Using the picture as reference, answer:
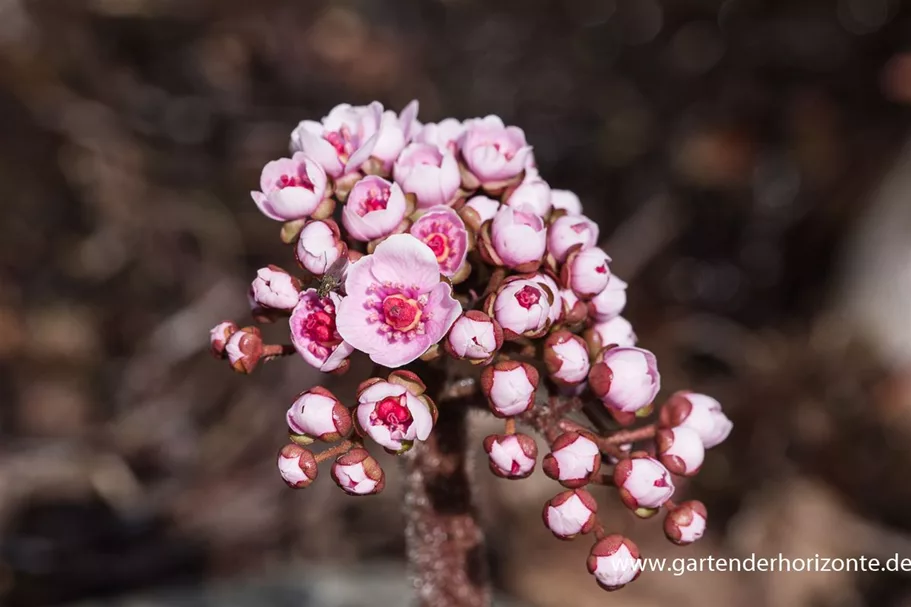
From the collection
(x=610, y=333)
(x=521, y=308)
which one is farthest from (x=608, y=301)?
(x=521, y=308)

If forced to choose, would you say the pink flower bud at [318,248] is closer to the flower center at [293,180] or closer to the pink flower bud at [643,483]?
the flower center at [293,180]

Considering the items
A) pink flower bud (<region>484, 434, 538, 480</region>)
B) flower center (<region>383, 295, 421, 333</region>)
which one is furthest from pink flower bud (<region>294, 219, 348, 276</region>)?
pink flower bud (<region>484, 434, 538, 480</region>)

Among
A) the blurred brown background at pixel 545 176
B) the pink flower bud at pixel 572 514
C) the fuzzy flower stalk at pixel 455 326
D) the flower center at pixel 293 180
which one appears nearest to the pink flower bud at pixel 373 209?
the fuzzy flower stalk at pixel 455 326

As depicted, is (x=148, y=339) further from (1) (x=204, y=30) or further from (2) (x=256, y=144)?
(1) (x=204, y=30)

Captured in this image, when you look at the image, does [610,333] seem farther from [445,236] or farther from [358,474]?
[358,474]

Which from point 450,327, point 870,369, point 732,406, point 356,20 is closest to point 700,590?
point 732,406

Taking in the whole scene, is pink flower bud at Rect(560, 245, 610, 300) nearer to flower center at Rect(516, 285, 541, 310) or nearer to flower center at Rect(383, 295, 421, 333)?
flower center at Rect(516, 285, 541, 310)
